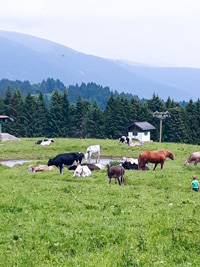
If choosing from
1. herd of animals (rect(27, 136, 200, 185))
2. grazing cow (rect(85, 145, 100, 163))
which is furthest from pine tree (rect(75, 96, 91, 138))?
herd of animals (rect(27, 136, 200, 185))

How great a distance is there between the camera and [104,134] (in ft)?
243

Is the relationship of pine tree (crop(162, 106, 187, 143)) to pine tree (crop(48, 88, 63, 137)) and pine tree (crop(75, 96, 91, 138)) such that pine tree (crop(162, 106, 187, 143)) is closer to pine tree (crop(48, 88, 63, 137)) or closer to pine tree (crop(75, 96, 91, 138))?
pine tree (crop(75, 96, 91, 138))

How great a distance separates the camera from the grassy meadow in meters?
9.20

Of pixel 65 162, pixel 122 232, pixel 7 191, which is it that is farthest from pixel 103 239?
pixel 65 162

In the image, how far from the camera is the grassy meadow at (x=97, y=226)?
920 cm

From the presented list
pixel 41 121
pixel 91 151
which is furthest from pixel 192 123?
pixel 91 151

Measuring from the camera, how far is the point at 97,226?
37.4ft

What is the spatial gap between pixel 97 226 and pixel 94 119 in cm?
6380

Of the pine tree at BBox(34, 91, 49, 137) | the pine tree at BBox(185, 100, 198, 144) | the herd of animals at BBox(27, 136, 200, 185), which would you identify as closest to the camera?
the herd of animals at BBox(27, 136, 200, 185)

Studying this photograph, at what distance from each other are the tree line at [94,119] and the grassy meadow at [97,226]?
53349 mm

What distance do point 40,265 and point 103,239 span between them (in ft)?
7.29

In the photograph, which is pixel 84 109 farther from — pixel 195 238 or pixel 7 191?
pixel 195 238

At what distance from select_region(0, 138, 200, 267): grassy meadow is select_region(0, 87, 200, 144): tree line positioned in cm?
5335

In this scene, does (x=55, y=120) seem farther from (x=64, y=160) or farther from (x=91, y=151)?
(x=64, y=160)
